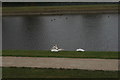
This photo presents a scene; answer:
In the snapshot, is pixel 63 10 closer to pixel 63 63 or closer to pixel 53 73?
pixel 63 63

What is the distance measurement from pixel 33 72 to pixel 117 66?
10.0 feet

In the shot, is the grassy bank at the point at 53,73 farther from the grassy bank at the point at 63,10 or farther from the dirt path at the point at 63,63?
the grassy bank at the point at 63,10

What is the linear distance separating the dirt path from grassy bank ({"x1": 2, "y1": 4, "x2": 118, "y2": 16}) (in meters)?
33.3

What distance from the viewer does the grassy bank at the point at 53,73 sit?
1057cm

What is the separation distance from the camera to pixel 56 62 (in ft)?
41.8

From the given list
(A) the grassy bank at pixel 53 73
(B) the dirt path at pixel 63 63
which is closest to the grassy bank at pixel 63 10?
(B) the dirt path at pixel 63 63

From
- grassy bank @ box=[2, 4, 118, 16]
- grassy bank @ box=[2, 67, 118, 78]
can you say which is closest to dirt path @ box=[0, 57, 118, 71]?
grassy bank @ box=[2, 67, 118, 78]

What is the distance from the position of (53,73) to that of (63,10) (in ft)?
121

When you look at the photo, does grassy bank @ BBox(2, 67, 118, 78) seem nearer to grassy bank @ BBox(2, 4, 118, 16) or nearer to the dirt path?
the dirt path

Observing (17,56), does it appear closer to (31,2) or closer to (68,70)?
(68,70)

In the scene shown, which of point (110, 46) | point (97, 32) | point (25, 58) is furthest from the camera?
point (97, 32)

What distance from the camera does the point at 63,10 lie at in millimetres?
47406

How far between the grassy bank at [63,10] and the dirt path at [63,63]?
3333cm

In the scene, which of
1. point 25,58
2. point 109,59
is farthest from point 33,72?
point 109,59
